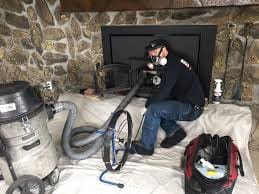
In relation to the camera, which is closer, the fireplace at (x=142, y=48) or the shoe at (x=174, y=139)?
the shoe at (x=174, y=139)

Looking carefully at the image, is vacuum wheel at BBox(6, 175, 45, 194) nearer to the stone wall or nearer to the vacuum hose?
the vacuum hose

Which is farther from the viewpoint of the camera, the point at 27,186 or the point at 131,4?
the point at 131,4

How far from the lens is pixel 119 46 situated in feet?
8.09

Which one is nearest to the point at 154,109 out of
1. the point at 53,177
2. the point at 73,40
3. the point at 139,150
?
the point at 139,150

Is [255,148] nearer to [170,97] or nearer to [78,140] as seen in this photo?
[170,97]

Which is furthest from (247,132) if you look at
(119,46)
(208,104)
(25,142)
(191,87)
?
(25,142)

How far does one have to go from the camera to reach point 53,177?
1.69 m

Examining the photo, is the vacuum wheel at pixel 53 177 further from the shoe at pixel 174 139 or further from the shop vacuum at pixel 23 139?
the shoe at pixel 174 139

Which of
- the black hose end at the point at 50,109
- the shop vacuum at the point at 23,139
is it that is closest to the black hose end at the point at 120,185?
the shop vacuum at the point at 23,139

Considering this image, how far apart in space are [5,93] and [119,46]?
1.32 m

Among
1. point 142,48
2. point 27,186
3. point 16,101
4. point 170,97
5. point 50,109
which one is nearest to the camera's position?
point 16,101

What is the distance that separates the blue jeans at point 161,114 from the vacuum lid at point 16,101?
0.83 meters

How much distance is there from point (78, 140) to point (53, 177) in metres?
0.40

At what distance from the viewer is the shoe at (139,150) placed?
195 centimetres
